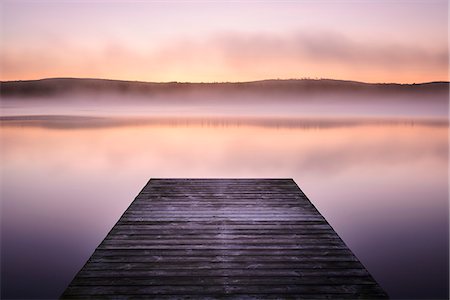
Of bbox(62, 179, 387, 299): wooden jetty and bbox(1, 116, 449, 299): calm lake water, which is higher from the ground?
bbox(62, 179, 387, 299): wooden jetty

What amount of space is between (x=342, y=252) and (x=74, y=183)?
8.01m

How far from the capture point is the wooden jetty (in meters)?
2.71

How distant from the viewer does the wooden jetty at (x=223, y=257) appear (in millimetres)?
2707

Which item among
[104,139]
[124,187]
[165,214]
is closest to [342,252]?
[165,214]

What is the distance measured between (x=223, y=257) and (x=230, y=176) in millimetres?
8013

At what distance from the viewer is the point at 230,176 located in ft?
37.1

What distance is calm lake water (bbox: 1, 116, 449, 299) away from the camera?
15.3 feet

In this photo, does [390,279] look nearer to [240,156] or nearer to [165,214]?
[165,214]

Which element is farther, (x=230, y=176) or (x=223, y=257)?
(x=230, y=176)

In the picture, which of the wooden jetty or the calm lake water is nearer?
the wooden jetty

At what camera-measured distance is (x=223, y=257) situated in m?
3.29

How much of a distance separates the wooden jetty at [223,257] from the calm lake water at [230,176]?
3.78ft

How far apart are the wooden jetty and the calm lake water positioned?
1151mm

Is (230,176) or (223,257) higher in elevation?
(223,257)
